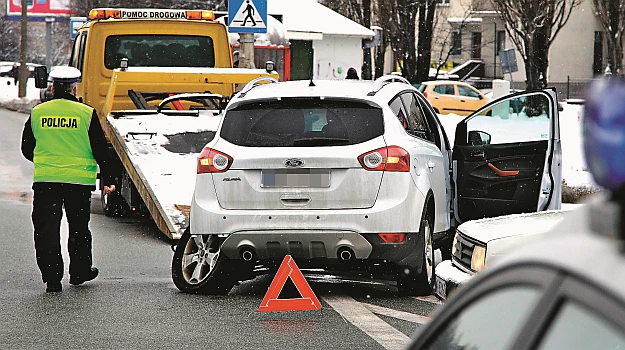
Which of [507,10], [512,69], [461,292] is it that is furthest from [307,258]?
[507,10]

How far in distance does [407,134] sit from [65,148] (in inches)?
97.3

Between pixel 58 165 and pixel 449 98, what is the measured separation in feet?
99.1

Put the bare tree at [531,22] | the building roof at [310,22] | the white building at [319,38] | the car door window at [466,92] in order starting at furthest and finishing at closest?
the car door window at [466,92] → the white building at [319,38] → the building roof at [310,22] → the bare tree at [531,22]

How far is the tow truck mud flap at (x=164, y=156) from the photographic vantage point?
10.7 m

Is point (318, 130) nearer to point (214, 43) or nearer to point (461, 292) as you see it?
point (461, 292)

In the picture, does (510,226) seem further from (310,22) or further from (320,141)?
(310,22)

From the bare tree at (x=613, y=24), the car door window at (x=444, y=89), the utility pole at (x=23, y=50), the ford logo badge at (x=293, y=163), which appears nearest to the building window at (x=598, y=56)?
the bare tree at (x=613, y=24)

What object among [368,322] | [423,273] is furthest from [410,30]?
[368,322]

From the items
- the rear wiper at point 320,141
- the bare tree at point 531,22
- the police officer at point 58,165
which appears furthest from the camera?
the bare tree at point 531,22

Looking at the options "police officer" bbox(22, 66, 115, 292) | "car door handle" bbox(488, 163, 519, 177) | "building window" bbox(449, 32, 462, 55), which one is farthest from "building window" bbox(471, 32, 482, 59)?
"police officer" bbox(22, 66, 115, 292)

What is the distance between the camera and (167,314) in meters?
7.45

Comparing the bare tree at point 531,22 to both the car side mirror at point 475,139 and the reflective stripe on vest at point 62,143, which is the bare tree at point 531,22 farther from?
the reflective stripe on vest at point 62,143

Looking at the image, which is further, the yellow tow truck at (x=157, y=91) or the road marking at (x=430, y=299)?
the yellow tow truck at (x=157, y=91)

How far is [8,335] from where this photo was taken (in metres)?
6.66
